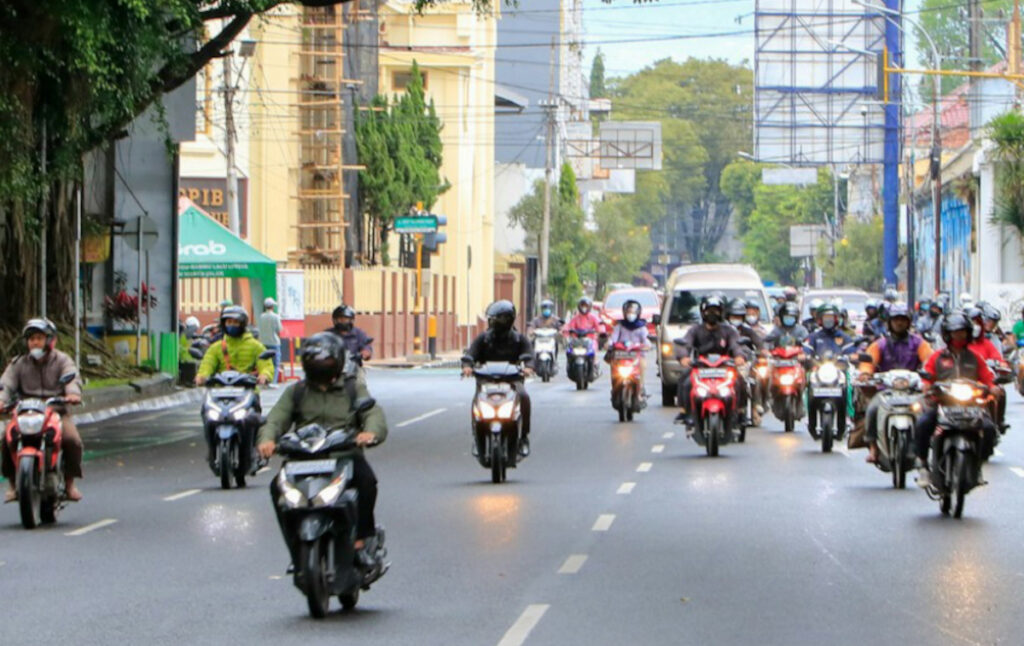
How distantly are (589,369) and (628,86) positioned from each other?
143575 millimetres

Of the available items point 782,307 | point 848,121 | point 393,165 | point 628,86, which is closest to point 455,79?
point 393,165

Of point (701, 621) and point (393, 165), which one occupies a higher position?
point (393, 165)

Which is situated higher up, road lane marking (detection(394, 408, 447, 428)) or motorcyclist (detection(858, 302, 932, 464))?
motorcyclist (detection(858, 302, 932, 464))

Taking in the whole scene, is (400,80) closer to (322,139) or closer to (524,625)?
(322,139)

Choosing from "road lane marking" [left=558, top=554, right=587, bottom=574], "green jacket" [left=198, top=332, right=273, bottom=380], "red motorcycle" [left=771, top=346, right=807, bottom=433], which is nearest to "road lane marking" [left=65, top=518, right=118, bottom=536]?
"green jacket" [left=198, top=332, right=273, bottom=380]

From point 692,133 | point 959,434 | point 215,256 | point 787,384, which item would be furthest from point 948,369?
point 692,133

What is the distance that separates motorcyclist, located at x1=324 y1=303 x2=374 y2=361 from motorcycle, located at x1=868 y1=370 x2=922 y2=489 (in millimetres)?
6840

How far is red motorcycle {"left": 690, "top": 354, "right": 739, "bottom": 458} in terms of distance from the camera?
21.8 metres

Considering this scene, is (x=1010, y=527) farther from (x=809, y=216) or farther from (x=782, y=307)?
(x=809, y=216)

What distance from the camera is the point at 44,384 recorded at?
52.7 ft

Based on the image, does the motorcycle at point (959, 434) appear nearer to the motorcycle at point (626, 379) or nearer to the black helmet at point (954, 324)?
the black helmet at point (954, 324)

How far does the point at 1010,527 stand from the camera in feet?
49.5

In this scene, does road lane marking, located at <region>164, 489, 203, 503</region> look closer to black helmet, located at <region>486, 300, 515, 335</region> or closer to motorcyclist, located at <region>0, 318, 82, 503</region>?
motorcyclist, located at <region>0, 318, 82, 503</region>

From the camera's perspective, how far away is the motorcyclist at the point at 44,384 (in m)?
15.8
